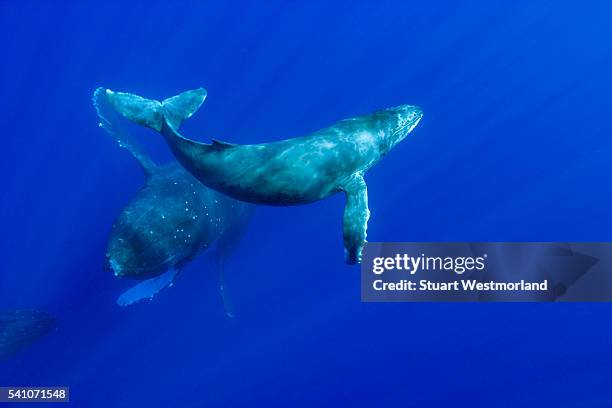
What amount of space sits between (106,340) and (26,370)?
203 centimetres

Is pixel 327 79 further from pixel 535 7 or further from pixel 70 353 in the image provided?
pixel 70 353

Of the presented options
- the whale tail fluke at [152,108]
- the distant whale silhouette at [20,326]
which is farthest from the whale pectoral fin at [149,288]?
the whale tail fluke at [152,108]

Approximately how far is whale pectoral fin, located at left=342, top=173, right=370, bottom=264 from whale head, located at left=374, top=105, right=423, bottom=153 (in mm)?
1257

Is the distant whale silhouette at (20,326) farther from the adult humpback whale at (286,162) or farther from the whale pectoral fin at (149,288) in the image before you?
the adult humpback whale at (286,162)

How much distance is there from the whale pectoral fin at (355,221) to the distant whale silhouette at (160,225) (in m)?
3.23

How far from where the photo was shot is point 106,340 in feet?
38.9

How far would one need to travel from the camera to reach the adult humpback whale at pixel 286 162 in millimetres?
6051

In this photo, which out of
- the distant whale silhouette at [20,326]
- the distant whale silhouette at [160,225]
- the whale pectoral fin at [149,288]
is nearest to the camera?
the distant whale silhouette at [160,225]

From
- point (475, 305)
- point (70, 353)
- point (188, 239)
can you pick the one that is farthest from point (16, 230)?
point (475, 305)

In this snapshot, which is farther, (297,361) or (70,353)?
(297,361)

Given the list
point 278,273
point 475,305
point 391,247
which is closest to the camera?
point 391,247

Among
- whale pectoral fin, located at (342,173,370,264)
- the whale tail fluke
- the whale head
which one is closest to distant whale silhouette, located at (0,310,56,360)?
the whale tail fluke

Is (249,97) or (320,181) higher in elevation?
(249,97)

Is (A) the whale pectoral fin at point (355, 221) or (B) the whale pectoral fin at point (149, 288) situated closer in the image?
(A) the whale pectoral fin at point (355, 221)
